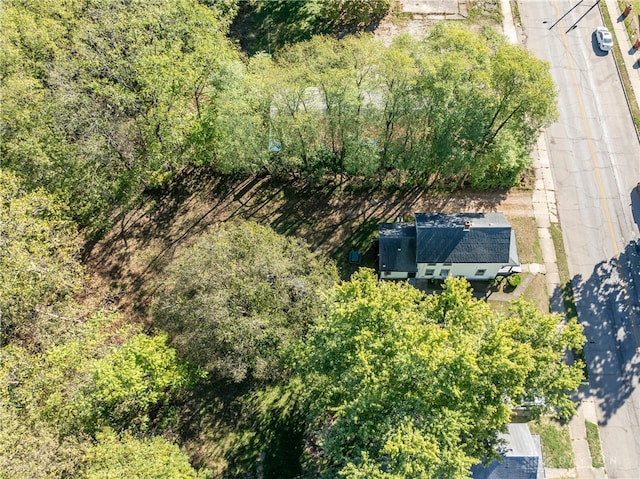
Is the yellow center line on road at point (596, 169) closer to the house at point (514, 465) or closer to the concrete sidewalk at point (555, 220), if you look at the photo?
the concrete sidewalk at point (555, 220)

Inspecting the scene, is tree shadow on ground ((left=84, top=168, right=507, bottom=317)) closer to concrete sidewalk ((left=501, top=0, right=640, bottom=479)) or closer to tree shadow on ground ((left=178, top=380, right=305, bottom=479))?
concrete sidewalk ((left=501, top=0, right=640, bottom=479))

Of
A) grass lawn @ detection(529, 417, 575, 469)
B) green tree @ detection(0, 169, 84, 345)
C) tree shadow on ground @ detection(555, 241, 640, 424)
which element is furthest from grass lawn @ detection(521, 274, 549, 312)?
green tree @ detection(0, 169, 84, 345)

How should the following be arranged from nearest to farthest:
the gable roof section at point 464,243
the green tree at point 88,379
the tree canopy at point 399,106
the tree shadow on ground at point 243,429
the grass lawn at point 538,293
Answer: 1. the green tree at point 88,379
2. the tree shadow on ground at point 243,429
3. the tree canopy at point 399,106
4. the gable roof section at point 464,243
5. the grass lawn at point 538,293

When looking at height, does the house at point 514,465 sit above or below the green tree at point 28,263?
below

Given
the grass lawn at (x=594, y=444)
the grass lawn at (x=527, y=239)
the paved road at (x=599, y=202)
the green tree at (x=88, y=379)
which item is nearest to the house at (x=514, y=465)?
the grass lawn at (x=594, y=444)

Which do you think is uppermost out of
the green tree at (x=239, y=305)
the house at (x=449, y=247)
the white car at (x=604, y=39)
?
the white car at (x=604, y=39)

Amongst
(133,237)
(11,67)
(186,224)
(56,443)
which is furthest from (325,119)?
(56,443)

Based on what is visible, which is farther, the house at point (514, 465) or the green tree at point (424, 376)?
the house at point (514, 465)
